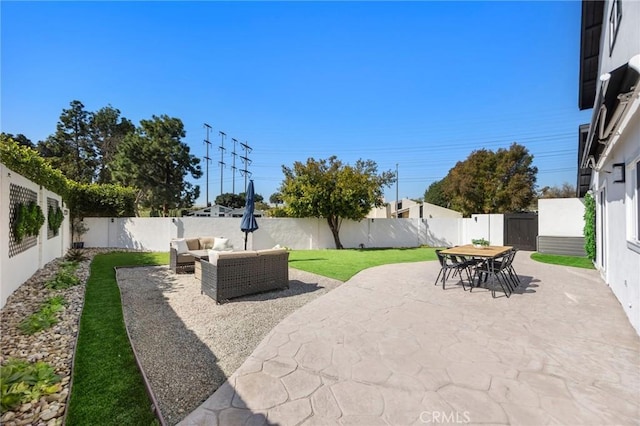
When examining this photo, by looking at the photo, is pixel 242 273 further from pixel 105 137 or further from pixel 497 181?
pixel 105 137

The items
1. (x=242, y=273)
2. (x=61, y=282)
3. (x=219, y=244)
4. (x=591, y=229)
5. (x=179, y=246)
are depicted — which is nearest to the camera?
(x=242, y=273)

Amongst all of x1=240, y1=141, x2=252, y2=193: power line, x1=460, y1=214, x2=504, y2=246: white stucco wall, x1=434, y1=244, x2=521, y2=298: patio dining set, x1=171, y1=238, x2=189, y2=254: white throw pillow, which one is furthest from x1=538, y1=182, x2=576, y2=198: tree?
x1=171, y1=238, x2=189, y2=254: white throw pillow

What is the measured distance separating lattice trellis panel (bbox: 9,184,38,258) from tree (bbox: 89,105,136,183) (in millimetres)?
28505

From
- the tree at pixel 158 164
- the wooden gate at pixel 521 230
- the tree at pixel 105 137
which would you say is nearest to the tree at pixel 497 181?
the wooden gate at pixel 521 230

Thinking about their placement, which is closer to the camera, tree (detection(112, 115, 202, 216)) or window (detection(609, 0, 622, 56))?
window (detection(609, 0, 622, 56))

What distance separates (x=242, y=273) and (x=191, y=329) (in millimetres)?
1802

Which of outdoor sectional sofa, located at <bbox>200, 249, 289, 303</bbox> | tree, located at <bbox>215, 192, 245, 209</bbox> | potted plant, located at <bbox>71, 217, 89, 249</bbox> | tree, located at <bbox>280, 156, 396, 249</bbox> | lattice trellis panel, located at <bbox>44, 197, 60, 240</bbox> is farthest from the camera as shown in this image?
tree, located at <bbox>215, 192, 245, 209</bbox>

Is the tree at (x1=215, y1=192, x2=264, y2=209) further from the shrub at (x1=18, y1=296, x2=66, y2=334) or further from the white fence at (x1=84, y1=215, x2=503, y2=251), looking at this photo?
the shrub at (x1=18, y1=296, x2=66, y2=334)

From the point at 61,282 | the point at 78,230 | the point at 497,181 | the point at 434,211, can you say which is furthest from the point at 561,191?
the point at 78,230

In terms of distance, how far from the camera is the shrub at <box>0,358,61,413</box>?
250 centimetres

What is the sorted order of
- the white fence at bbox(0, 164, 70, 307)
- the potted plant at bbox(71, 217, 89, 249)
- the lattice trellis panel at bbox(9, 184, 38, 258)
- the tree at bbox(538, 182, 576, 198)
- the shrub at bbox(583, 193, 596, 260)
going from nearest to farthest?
the white fence at bbox(0, 164, 70, 307) < the lattice trellis panel at bbox(9, 184, 38, 258) < the shrub at bbox(583, 193, 596, 260) < the potted plant at bbox(71, 217, 89, 249) < the tree at bbox(538, 182, 576, 198)

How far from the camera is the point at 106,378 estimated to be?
9.84 ft

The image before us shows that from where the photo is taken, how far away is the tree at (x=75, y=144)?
2848 cm

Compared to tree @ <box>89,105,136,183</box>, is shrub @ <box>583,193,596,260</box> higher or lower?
lower
